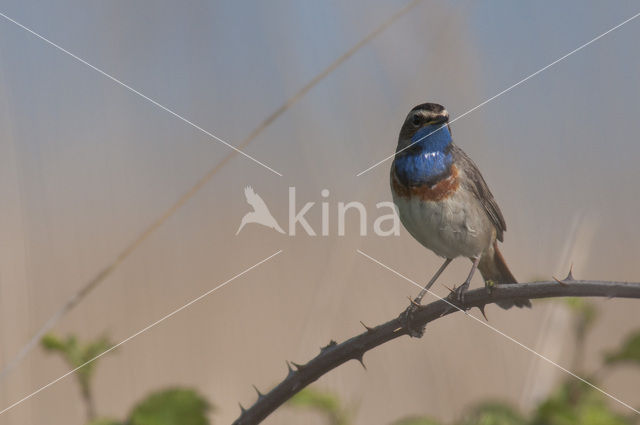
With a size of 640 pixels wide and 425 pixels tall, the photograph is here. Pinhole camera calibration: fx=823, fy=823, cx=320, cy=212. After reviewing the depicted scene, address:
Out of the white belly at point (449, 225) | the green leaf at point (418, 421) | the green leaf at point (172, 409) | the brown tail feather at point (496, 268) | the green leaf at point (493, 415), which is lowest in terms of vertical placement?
the brown tail feather at point (496, 268)

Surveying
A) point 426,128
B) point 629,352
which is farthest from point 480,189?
point 629,352

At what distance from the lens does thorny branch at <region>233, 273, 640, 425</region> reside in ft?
3.99

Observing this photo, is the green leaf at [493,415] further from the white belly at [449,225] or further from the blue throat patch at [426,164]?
the blue throat patch at [426,164]

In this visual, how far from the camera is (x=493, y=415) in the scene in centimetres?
155

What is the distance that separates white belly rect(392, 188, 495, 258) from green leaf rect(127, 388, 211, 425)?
2.67 ft

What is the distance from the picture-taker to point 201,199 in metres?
3.90

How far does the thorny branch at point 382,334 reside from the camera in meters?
1.22

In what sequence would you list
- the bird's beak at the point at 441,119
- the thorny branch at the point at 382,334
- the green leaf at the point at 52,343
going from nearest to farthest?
1. the thorny branch at the point at 382,334
2. the green leaf at the point at 52,343
3. the bird's beak at the point at 441,119

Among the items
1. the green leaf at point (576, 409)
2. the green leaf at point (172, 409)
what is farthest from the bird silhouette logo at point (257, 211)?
the green leaf at point (576, 409)

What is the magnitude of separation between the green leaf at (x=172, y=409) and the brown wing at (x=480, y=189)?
3.17 feet

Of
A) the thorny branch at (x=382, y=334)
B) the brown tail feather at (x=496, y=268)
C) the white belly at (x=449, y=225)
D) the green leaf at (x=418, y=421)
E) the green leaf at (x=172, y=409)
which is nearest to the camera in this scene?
the thorny branch at (x=382, y=334)

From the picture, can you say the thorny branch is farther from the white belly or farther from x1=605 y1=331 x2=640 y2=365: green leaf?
the white belly

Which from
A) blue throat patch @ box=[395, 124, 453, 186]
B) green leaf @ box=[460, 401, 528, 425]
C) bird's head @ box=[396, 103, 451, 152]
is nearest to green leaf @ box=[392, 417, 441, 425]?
green leaf @ box=[460, 401, 528, 425]

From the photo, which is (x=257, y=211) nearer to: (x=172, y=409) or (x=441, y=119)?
(x=441, y=119)
